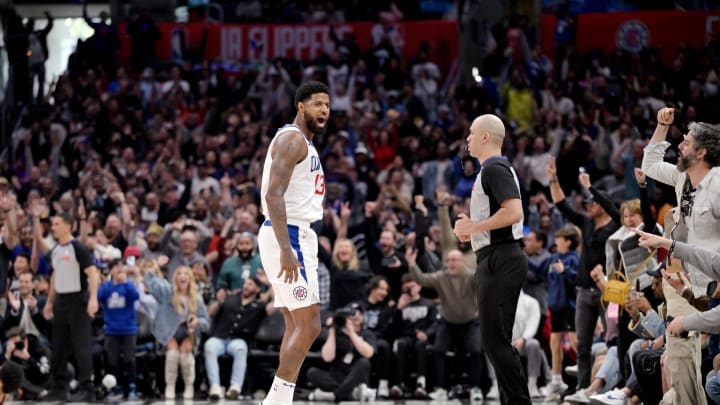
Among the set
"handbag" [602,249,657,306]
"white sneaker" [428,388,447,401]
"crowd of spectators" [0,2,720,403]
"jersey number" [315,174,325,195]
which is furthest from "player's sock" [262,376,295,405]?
"white sneaker" [428,388,447,401]

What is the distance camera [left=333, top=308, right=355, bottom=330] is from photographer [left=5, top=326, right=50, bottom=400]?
3310 millimetres

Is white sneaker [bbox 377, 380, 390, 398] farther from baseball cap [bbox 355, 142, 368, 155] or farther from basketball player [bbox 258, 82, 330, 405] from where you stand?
basketball player [bbox 258, 82, 330, 405]

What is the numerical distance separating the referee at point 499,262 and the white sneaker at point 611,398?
2.79m

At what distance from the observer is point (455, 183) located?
16.7 metres

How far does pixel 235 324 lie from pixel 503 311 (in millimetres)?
6456

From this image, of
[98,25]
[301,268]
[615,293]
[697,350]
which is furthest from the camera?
[98,25]

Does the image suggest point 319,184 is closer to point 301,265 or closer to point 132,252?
point 301,265

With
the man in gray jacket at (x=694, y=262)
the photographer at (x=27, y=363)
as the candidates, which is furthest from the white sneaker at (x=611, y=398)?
the photographer at (x=27, y=363)

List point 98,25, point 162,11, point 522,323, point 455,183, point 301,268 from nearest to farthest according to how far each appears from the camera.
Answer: point 301,268
point 522,323
point 455,183
point 98,25
point 162,11

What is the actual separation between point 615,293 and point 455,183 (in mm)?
7233

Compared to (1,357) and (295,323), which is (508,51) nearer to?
(1,357)

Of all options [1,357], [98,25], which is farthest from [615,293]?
[98,25]

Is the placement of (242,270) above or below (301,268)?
below

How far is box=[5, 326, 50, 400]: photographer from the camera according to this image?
12.5m
